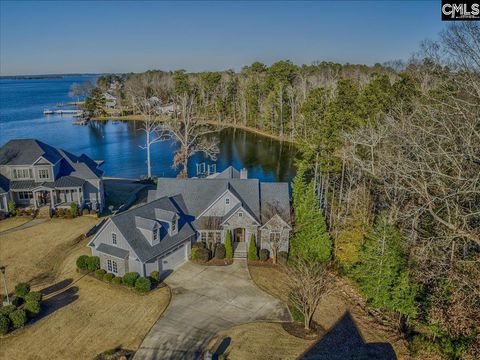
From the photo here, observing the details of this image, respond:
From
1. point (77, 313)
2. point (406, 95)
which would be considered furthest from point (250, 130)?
point (77, 313)

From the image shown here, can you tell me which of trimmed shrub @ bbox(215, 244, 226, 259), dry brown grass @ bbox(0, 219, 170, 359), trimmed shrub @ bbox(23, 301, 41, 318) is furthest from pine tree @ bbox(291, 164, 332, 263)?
trimmed shrub @ bbox(23, 301, 41, 318)

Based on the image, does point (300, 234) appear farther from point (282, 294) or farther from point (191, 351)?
point (191, 351)

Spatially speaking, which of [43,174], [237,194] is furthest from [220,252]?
[43,174]

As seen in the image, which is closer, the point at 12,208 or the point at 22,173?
the point at 12,208

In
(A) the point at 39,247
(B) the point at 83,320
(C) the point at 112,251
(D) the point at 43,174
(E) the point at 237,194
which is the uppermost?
(D) the point at 43,174

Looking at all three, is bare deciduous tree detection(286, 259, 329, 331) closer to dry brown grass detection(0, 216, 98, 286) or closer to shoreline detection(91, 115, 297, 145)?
dry brown grass detection(0, 216, 98, 286)

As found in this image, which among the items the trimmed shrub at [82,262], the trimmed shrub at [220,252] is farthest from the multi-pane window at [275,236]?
the trimmed shrub at [82,262]

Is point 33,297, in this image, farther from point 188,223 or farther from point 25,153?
point 25,153
